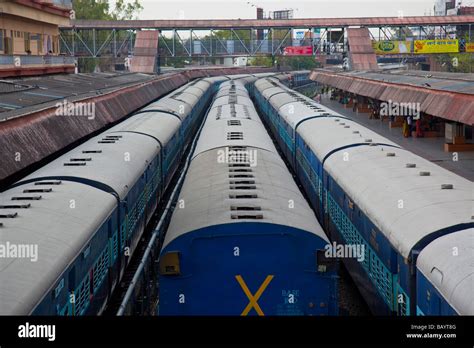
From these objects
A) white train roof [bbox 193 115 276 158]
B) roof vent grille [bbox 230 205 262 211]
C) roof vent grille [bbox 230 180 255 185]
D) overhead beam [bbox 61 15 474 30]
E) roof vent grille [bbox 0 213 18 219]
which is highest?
overhead beam [bbox 61 15 474 30]

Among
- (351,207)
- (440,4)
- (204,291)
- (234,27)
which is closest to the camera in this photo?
(204,291)

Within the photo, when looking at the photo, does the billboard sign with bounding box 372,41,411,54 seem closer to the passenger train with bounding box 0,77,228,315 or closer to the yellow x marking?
the passenger train with bounding box 0,77,228,315

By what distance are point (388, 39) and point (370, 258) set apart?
7109cm

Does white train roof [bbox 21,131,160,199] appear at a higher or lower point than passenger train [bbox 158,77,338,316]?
higher

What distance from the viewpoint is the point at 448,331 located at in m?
5.92

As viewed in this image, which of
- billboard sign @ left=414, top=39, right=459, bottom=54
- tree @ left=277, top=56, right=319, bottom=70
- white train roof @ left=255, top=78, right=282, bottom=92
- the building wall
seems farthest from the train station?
tree @ left=277, top=56, right=319, bottom=70

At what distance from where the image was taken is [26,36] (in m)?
49.3

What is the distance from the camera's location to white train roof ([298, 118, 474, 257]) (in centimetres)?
1035

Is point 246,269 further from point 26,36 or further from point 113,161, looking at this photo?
point 26,36

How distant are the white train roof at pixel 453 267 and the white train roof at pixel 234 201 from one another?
1.91 m

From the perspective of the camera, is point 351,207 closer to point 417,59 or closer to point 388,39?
point 388,39

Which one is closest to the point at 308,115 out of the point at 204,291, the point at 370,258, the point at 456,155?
the point at 456,155

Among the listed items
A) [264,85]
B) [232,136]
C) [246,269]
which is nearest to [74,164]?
[232,136]

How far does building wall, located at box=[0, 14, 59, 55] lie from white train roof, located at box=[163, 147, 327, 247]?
1245 inches
